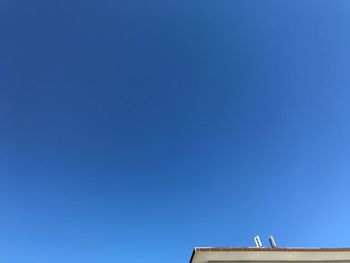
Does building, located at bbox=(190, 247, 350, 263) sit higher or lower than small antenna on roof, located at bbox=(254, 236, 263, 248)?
lower

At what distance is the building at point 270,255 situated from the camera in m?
9.88

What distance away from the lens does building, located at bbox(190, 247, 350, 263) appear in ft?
32.4

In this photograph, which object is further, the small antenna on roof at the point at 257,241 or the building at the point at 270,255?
the small antenna on roof at the point at 257,241

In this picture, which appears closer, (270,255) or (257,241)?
(270,255)

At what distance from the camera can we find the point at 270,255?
10.2 meters

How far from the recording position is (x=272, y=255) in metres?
10.2

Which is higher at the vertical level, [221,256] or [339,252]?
Result: [339,252]

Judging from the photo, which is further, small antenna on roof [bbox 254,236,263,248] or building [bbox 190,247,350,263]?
small antenna on roof [bbox 254,236,263,248]

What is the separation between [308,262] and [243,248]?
2680 millimetres

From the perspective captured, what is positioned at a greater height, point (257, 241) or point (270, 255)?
point (257, 241)

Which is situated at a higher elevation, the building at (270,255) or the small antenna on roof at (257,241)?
the small antenna on roof at (257,241)

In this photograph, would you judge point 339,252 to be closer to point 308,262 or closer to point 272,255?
point 308,262

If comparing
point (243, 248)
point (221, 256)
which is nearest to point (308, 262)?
point (243, 248)

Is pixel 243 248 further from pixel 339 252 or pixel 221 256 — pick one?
pixel 339 252
